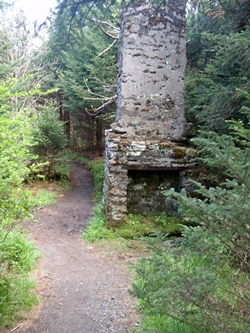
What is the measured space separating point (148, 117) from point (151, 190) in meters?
1.62

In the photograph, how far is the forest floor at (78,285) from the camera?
306 centimetres

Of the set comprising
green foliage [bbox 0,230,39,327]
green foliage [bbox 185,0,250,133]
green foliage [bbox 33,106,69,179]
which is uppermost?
green foliage [bbox 185,0,250,133]

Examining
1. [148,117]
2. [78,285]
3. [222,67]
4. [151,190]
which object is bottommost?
[78,285]

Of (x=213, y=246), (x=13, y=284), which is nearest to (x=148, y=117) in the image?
(x=13, y=284)

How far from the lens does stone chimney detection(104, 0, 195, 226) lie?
223 inches

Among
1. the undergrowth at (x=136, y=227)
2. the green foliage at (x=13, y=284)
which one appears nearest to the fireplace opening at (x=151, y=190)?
the undergrowth at (x=136, y=227)

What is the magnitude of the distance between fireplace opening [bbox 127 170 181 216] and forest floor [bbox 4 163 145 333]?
1226 millimetres

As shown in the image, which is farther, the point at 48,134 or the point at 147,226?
the point at 48,134

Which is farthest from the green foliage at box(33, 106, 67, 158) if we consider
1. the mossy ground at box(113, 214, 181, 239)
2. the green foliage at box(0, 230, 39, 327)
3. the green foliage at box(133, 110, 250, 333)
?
the green foliage at box(133, 110, 250, 333)

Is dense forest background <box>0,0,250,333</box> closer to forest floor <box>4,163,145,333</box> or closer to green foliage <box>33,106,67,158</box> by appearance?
forest floor <box>4,163,145,333</box>

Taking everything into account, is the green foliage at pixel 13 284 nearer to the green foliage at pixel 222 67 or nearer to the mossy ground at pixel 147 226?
the mossy ground at pixel 147 226

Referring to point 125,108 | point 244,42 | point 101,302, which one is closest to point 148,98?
point 125,108

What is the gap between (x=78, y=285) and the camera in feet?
12.8

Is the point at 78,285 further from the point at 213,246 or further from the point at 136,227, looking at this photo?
the point at 213,246
